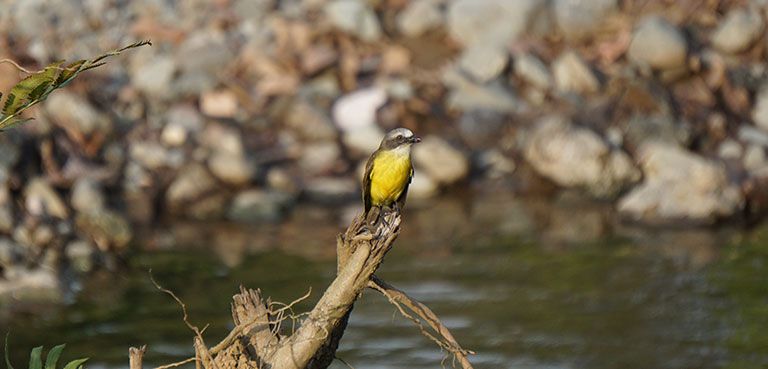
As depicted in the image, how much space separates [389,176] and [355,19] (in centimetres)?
1093

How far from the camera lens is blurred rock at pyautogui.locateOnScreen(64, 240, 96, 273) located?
13.1 m

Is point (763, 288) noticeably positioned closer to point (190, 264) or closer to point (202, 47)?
point (190, 264)

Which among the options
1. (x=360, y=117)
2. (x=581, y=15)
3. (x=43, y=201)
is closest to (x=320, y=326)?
(x=43, y=201)

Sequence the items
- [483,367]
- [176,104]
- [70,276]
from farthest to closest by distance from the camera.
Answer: [176,104] < [70,276] < [483,367]

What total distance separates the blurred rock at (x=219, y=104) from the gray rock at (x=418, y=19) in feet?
7.54

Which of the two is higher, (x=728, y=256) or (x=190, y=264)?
(x=190, y=264)

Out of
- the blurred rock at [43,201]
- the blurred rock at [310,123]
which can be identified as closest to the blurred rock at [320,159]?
the blurred rock at [310,123]

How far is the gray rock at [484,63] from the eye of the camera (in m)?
17.0

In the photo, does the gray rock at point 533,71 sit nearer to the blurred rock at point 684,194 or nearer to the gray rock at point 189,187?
the blurred rock at point 684,194

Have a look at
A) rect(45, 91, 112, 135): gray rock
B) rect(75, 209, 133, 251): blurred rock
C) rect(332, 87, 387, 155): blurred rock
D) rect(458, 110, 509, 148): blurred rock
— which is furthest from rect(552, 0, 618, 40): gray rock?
rect(75, 209, 133, 251): blurred rock

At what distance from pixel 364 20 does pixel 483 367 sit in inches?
316

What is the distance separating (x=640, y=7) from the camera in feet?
58.7

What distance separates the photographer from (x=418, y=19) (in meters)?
17.8

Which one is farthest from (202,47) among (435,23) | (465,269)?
(465,269)
